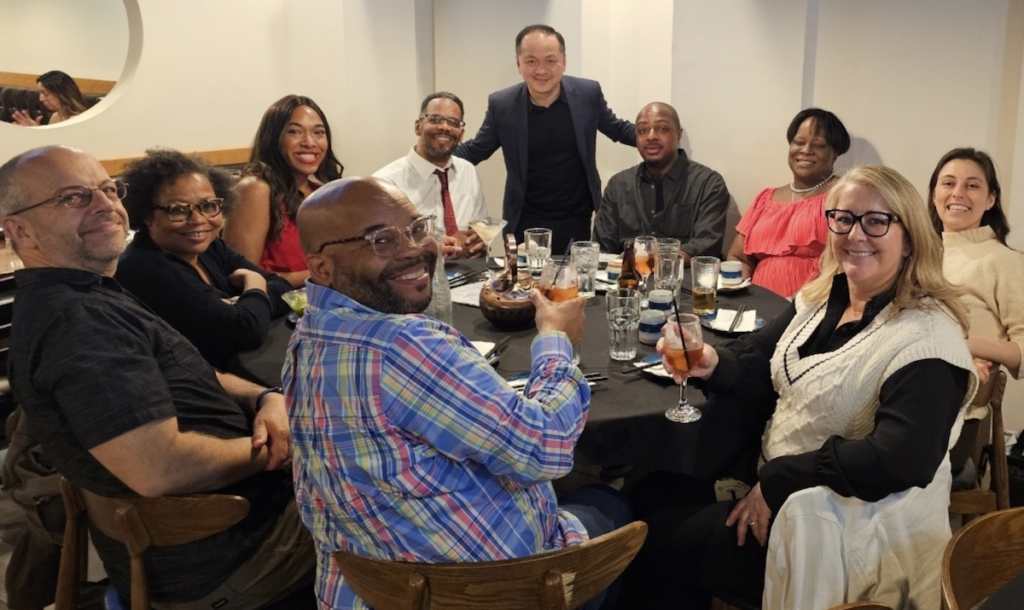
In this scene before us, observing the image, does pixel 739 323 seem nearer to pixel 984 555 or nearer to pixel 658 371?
pixel 658 371

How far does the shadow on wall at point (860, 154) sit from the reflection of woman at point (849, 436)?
2.11 m

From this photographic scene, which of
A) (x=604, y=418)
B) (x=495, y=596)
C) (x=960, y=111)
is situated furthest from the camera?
(x=960, y=111)

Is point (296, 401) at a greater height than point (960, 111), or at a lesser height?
lesser

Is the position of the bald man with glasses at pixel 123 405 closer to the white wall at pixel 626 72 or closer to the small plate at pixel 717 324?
the small plate at pixel 717 324

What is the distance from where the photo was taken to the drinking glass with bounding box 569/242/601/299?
9.14 feet

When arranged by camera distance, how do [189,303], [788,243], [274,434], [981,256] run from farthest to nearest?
[788,243]
[981,256]
[189,303]
[274,434]

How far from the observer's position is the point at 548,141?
424 centimetres

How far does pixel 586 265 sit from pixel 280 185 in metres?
1.30

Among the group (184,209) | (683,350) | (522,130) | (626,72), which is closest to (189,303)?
(184,209)

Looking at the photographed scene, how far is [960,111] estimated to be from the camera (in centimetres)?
347

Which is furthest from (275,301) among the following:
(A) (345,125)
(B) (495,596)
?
(A) (345,125)

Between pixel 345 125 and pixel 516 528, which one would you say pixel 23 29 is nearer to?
pixel 345 125

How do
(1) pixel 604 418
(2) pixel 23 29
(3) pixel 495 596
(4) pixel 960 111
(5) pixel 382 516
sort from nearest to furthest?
(3) pixel 495 596 < (5) pixel 382 516 < (1) pixel 604 418 < (4) pixel 960 111 < (2) pixel 23 29

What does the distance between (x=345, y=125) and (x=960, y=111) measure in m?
3.29
